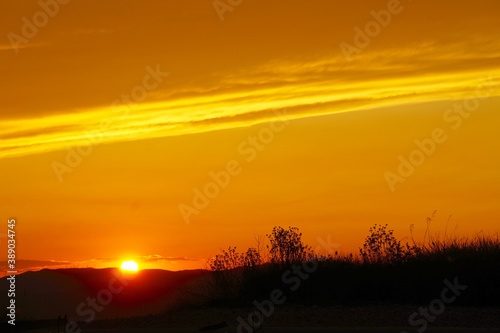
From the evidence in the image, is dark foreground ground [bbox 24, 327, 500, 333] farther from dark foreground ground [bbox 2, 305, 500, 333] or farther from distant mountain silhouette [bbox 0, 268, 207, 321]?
distant mountain silhouette [bbox 0, 268, 207, 321]

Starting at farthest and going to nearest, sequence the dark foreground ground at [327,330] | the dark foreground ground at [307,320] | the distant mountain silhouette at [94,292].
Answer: the distant mountain silhouette at [94,292] < the dark foreground ground at [307,320] < the dark foreground ground at [327,330]

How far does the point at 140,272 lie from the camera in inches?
1373

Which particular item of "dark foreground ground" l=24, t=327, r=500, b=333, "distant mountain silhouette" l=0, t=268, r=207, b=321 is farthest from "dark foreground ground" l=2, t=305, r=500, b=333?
"distant mountain silhouette" l=0, t=268, r=207, b=321

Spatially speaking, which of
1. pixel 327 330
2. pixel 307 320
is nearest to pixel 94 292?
pixel 307 320

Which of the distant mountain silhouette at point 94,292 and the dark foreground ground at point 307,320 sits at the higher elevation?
the distant mountain silhouette at point 94,292

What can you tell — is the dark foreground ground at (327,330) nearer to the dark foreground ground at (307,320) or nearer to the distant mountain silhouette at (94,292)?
the dark foreground ground at (307,320)

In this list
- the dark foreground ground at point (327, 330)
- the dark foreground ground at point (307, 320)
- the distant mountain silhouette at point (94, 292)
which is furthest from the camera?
the distant mountain silhouette at point (94, 292)

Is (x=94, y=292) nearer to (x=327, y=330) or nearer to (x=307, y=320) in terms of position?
(x=307, y=320)

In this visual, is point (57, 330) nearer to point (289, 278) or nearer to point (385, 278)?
point (289, 278)

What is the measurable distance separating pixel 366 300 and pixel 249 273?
10.0 feet

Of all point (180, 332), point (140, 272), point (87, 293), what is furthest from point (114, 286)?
point (180, 332)

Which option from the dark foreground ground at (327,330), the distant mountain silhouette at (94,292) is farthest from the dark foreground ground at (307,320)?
the distant mountain silhouette at (94,292)

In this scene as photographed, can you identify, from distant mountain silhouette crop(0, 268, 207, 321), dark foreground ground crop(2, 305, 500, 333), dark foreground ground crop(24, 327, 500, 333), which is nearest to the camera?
dark foreground ground crop(24, 327, 500, 333)

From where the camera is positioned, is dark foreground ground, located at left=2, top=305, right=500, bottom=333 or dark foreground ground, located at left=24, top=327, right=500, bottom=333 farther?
dark foreground ground, located at left=2, top=305, right=500, bottom=333
